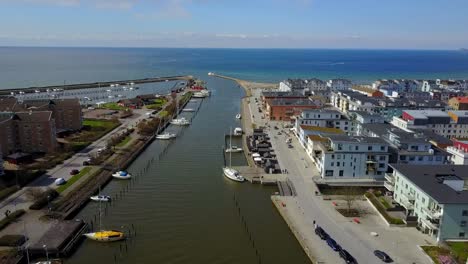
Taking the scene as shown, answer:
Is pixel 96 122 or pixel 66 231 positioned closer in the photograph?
pixel 66 231

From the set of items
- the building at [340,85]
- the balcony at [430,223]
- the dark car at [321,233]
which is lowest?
the dark car at [321,233]

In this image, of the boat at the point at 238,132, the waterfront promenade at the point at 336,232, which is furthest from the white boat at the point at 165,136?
the waterfront promenade at the point at 336,232

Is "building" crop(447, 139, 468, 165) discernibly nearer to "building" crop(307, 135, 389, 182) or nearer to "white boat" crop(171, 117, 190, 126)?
"building" crop(307, 135, 389, 182)

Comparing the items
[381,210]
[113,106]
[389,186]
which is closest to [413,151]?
[389,186]

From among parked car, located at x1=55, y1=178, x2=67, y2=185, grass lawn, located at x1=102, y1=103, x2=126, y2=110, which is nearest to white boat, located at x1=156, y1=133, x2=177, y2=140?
parked car, located at x1=55, y1=178, x2=67, y2=185

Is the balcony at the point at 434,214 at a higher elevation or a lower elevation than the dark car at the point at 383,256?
higher

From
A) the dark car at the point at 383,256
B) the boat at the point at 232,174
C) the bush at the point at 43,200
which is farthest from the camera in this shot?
the boat at the point at 232,174

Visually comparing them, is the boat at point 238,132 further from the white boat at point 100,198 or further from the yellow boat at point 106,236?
the yellow boat at point 106,236

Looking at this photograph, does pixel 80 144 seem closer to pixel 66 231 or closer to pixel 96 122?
pixel 96 122

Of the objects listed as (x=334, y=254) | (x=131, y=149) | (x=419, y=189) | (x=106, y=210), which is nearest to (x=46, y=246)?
(x=106, y=210)
